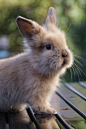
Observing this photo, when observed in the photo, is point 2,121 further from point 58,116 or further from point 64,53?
point 64,53

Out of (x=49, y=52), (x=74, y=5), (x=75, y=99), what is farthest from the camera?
(x=74, y=5)

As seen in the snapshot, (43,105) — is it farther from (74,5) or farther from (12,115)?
(74,5)

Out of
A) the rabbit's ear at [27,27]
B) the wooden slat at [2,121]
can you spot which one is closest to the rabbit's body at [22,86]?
the wooden slat at [2,121]

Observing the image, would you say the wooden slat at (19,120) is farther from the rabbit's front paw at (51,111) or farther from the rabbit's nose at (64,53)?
the rabbit's nose at (64,53)

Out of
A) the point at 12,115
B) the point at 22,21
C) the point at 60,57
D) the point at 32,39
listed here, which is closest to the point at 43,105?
the point at 12,115

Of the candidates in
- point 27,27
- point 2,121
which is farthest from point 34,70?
point 2,121

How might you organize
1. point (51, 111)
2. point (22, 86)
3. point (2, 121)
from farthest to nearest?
point (22, 86) → point (51, 111) → point (2, 121)

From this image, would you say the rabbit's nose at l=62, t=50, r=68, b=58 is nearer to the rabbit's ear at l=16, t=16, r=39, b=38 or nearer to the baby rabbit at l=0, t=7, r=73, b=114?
the baby rabbit at l=0, t=7, r=73, b=114
